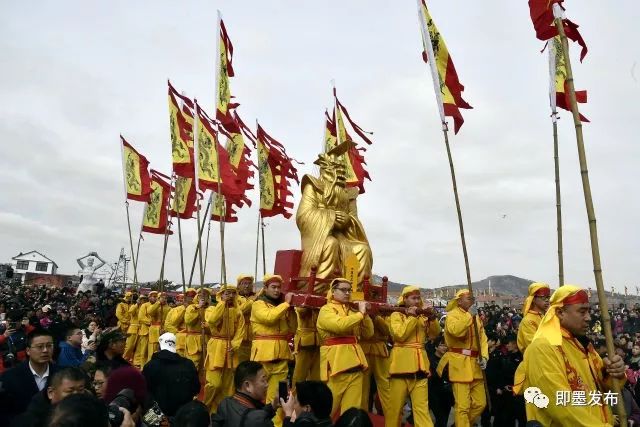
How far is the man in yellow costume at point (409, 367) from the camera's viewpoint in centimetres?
708

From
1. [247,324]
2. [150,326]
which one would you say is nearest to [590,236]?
[247,324]

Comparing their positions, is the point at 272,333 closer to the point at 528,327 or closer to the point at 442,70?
the point at 528,327

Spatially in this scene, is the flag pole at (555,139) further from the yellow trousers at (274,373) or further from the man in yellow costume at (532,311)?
the yellow trousers at (274,373)

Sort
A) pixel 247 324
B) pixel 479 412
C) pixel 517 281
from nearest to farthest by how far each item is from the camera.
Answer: pixel 479 412 → pixel 247 324 → pixel 517 281

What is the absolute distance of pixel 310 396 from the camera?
3.58 metres

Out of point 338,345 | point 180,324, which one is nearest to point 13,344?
point 180,324

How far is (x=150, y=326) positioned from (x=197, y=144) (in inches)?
237

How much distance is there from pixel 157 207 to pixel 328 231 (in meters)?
8.18

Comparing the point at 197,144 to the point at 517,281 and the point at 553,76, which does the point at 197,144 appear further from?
the point at 517,281

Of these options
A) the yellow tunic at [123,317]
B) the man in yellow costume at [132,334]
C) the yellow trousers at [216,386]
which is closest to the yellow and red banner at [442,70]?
the yellow trousers at [216,386]

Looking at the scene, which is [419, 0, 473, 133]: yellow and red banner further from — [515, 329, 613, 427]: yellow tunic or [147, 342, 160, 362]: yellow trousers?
[147, 342, 160, 362]: yellow trousers

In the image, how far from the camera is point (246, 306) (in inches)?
361

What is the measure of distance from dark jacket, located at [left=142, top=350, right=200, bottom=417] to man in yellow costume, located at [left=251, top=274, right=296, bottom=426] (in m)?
2.66

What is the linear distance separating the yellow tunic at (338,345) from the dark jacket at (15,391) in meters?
3.31
